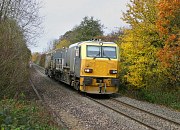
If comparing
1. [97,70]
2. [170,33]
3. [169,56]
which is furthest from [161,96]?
[97,70]

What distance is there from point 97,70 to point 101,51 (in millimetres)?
1258

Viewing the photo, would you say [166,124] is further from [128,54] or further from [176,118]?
[128,54]

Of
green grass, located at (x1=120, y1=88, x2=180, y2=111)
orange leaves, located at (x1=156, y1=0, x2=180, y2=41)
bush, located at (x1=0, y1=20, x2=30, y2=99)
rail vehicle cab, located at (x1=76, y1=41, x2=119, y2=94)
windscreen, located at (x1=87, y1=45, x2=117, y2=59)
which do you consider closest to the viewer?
bush, located at (x1=0, y1=20, x2=30, y2=99)

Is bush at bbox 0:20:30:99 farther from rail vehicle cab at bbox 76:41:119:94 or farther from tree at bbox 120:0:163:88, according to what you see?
Answer: tree at bbox 120:0:163:88

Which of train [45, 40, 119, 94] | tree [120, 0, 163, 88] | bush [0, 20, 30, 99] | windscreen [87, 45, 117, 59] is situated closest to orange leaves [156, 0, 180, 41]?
tree [120, 0, 163, 88]

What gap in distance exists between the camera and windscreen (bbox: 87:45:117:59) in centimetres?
2026

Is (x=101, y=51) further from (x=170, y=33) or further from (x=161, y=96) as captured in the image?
(x=161, y=96)

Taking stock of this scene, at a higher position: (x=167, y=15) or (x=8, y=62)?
(x=167, y=15)

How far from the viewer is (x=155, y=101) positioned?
18.2 meters

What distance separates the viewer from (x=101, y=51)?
67.0 ft

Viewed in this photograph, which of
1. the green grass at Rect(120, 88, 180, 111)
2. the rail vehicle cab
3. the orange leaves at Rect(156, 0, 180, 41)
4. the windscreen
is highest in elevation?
the orange leaves at Rect(156, 0, 180, 41)

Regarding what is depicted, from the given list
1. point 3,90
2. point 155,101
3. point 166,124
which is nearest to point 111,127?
point 166,124

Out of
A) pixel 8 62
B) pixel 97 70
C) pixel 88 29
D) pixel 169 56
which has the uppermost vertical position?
pixel 88 29

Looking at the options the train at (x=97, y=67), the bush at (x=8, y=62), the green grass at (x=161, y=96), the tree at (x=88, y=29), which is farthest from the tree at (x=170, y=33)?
the tree at (x=88, y=29)
